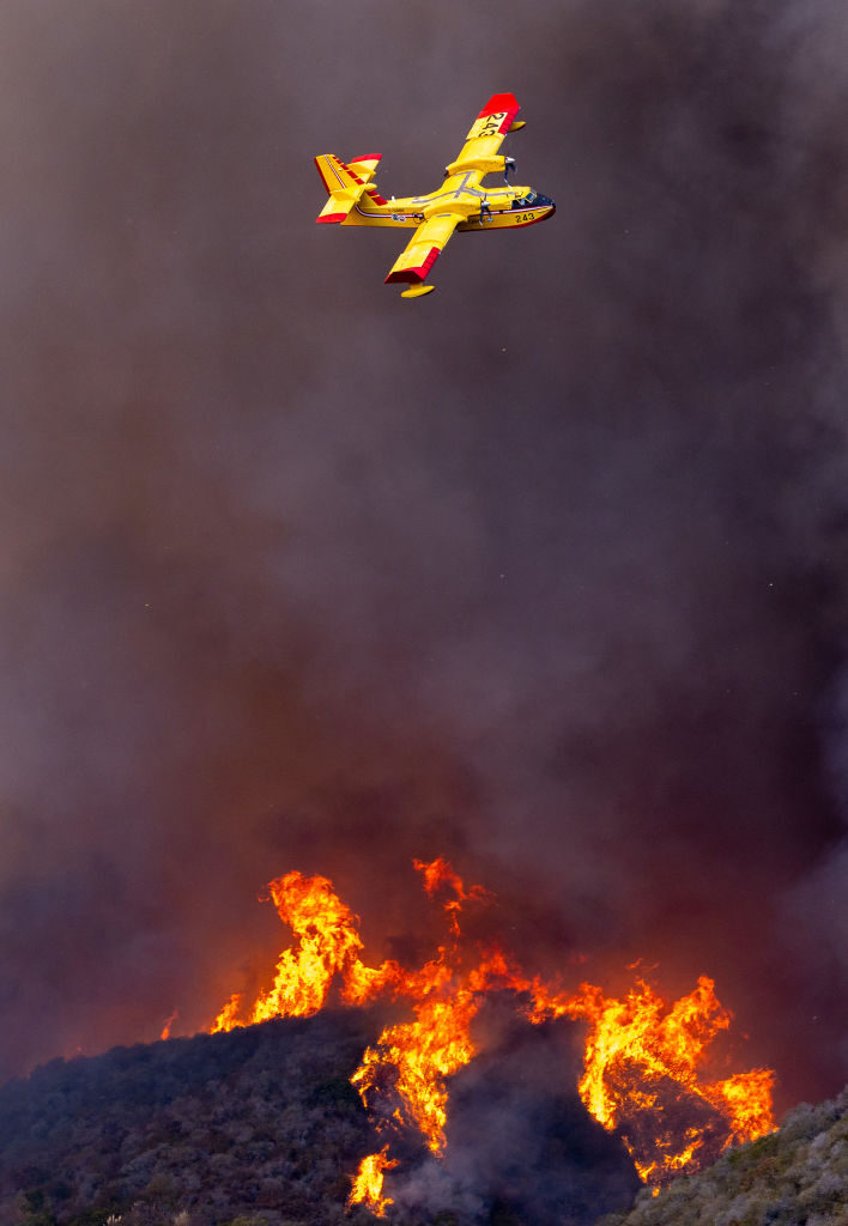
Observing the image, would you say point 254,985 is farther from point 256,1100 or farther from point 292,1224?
point 292,1224

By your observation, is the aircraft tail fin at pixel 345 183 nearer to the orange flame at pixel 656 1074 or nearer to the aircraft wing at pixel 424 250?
the aircraft wing at pixel 424 250

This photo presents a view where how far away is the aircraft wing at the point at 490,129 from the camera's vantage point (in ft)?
241

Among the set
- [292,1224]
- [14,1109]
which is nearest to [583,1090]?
[292,1224]

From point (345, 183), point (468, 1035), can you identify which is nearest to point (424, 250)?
point (345, 183)

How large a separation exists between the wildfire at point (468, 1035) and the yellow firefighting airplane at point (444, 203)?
39170mm

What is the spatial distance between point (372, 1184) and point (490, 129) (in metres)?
61.0

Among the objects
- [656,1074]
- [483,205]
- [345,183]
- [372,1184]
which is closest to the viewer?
[372,1184]

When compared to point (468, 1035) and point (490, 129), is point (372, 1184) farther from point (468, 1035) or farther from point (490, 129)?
point (490, 129)

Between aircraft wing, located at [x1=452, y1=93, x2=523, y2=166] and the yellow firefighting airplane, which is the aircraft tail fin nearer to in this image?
the yellow firefighting airplane

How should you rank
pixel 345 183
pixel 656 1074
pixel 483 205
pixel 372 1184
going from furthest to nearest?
1. pixel 345 183
2. pixel 483 205
3. pixel 656 1074
4. pixel 372 1184

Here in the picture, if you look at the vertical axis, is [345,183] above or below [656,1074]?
above

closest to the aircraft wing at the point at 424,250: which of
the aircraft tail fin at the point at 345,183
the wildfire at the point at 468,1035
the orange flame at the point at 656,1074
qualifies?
the aircraft tail fin at the point at 345,183

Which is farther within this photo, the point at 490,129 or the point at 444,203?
the point at 490,129

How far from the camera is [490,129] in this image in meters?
75.1
